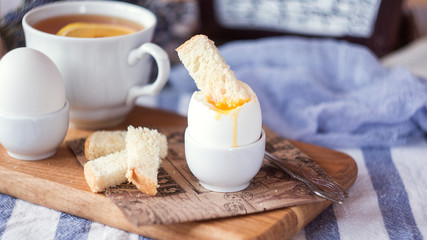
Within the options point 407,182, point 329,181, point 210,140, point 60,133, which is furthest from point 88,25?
point 407,182

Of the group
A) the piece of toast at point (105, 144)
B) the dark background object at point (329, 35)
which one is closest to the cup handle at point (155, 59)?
the piece of toast at point (105, 144)

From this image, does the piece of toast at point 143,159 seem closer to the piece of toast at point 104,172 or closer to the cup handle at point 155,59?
the piece of toast at point 104,172

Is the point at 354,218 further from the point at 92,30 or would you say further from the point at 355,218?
the point at 92,30

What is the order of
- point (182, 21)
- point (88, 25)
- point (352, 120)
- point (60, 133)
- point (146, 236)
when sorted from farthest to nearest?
point (182, 21), point (352, 120), point (88, 25), point (60, 133), point (146, 236)

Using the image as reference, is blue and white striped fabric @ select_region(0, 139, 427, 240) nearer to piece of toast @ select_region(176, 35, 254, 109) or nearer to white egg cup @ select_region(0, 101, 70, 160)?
white egg cup @ select_region(0, 101, 70, 160)

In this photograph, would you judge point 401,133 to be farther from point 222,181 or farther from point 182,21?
point 182,21

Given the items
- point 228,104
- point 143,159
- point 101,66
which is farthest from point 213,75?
point 101,66
